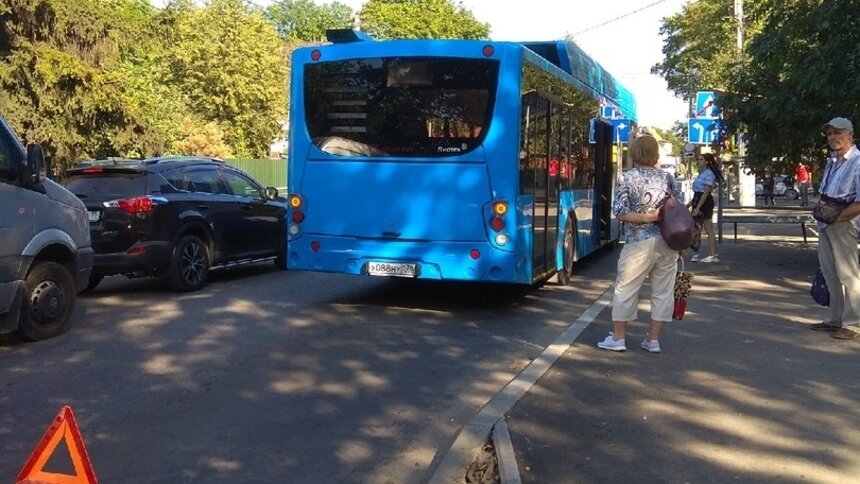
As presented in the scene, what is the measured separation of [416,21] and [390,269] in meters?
52.5

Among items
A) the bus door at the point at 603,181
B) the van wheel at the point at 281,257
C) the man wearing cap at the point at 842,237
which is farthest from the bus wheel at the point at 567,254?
the van wheel at the point at 281,257

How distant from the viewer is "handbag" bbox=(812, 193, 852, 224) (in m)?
7.51

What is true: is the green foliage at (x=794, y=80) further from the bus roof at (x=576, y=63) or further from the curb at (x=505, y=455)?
the curb at (x=505, y=455)

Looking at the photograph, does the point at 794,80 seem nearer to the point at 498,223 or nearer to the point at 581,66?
the point at 581,66

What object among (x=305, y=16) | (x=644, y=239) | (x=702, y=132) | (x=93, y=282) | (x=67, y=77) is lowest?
(x=93, y=282)

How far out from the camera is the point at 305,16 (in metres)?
89.1

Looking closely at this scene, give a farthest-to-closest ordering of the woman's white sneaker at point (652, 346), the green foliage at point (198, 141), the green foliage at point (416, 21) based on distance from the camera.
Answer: the green foliage at point (416, 21), the green foliage at point (198, 141), the woman's white sneaker at point (652, 346)

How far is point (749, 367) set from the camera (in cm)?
679

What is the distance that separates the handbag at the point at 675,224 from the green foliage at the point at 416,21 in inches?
2050

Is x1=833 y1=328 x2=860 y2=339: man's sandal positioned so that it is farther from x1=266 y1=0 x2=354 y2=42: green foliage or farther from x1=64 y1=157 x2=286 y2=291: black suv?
x1=266 y1=0 x2=354 y2=42: green foliage

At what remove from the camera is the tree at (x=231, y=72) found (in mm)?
41750

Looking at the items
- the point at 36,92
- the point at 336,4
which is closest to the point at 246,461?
the point at 36,92

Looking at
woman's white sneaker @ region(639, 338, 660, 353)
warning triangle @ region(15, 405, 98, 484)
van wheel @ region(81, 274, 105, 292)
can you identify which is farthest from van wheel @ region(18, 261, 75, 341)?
woman's white sneaker @ region(639, 338, 660, 353)


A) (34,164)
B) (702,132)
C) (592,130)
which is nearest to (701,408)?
(34,164)
